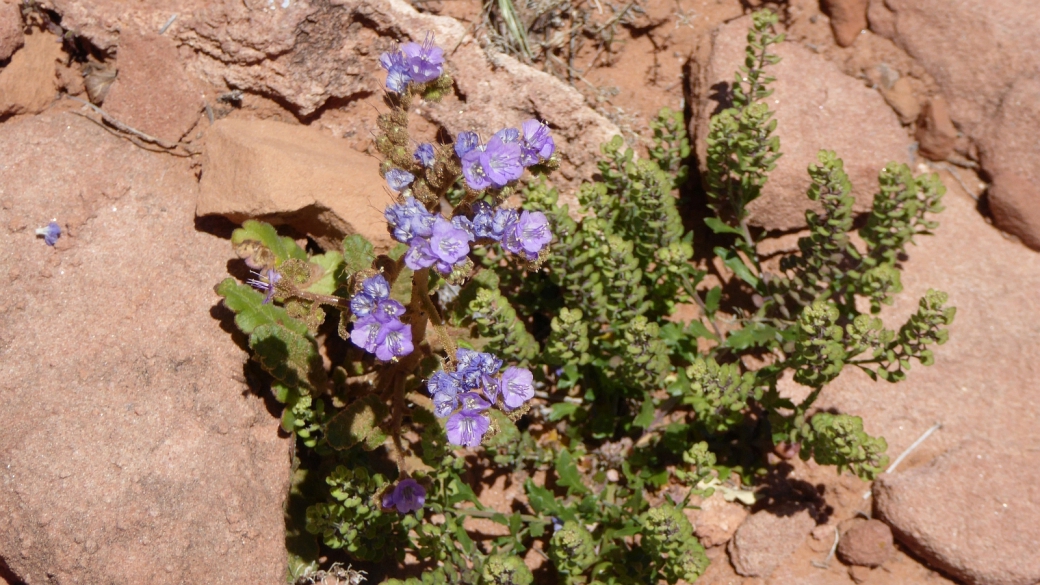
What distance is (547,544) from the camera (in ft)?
17.1

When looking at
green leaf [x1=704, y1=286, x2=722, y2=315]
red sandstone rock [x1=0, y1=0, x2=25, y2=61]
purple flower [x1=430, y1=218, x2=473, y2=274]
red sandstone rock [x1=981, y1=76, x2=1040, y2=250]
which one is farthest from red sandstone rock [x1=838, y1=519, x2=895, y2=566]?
red sandstone rock [x1=0, y1=0, x2=25, y2=61]

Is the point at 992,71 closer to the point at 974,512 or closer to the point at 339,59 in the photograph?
the point at 974,512

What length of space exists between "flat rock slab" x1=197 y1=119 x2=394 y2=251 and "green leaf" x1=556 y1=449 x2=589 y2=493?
1620 millimetres

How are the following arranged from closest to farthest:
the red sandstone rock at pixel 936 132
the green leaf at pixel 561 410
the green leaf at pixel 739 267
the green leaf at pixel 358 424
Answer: the green leaf at pixel 358 424, the green leaf at pixel 561 410, the green leaf at pixel 739 267, the red sandstone rock at pixel 936 132

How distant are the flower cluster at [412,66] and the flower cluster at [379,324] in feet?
2.99

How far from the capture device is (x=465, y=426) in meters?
3.71

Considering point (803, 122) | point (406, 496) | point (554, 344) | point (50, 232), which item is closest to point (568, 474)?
point (554, 344)

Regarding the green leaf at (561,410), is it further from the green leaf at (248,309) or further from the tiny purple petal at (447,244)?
the tiny purple petal at (447,244)

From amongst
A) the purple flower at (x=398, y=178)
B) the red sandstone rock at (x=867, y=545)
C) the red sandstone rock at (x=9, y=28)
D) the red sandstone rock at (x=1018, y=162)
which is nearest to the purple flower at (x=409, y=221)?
the purple flower at (x=398, y=178)

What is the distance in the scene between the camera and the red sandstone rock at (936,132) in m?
5.98

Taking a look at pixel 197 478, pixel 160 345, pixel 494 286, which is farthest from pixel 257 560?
pixel 494 286

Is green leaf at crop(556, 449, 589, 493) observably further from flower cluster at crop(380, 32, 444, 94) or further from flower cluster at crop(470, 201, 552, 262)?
flower cluster at crop(380, 32, 444, 94)

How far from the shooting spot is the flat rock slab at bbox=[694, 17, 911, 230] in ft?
18.3

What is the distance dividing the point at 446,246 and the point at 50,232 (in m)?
2.48
